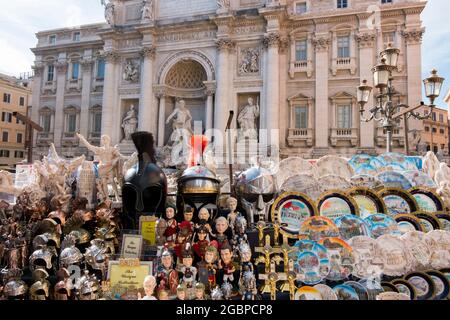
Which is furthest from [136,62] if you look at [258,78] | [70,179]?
[70,179]

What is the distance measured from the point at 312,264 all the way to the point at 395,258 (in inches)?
54.2

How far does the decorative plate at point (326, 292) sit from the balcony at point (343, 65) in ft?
63.6

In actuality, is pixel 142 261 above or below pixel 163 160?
below

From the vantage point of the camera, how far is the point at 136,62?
25312 mm

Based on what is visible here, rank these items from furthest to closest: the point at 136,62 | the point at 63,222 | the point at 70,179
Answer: the point at 136,62, the point at 70,179, the point at 63,222

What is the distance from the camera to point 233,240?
20.4 feet

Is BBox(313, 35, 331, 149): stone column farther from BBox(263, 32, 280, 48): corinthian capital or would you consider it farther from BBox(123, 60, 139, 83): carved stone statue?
BBox(123, 60, 139, 83): carved stone statue

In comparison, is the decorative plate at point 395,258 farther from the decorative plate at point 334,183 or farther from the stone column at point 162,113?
the stone column at point 162,113

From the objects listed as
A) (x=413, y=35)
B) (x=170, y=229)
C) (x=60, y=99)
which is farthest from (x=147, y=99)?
(x=170, y=229)

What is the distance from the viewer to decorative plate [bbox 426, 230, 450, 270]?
5.86m

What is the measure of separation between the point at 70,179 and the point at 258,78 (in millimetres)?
14876

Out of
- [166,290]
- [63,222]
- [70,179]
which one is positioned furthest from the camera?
[70,179]

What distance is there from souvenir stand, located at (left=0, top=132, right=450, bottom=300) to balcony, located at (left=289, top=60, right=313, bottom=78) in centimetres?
1488
